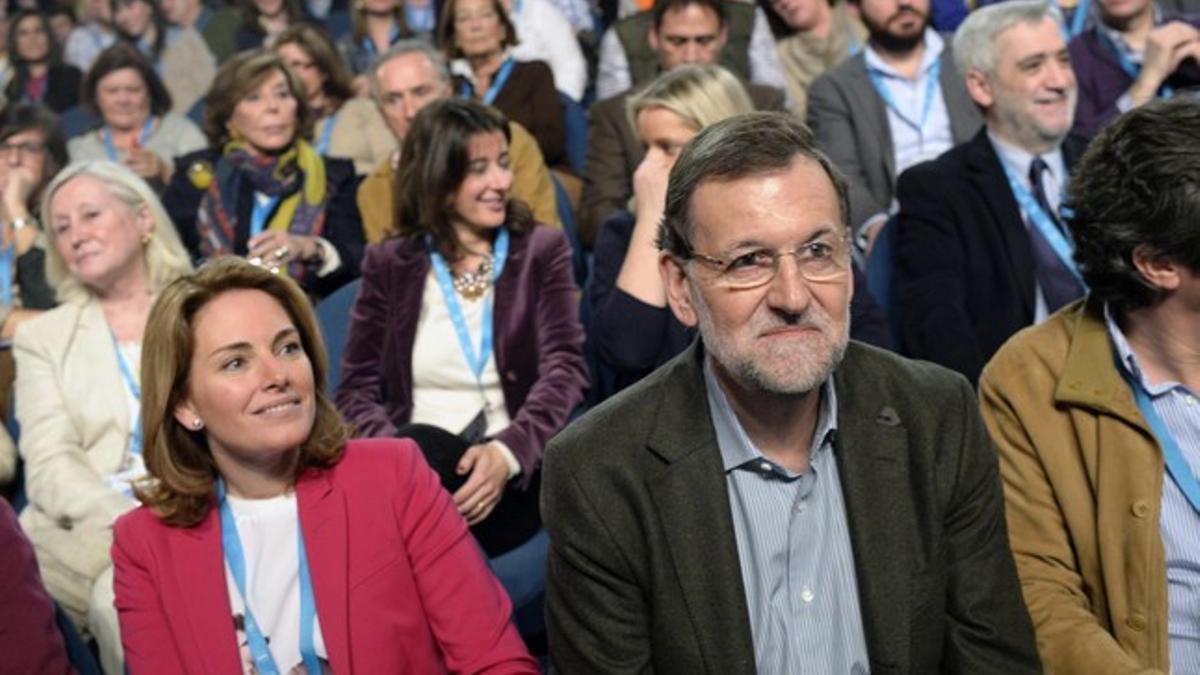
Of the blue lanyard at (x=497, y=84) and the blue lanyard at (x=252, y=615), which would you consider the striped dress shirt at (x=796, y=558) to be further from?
the blue lanyard at (x=497, y=84)

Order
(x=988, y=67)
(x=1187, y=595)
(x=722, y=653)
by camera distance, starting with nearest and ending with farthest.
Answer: (x=722, y=653) → (x=1187, y=595) → (x=988, y=67)

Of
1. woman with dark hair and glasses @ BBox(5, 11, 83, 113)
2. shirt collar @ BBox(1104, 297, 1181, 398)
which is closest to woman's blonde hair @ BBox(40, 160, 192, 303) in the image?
shirt collar @ BBox(1104, 297, 1181, 398)

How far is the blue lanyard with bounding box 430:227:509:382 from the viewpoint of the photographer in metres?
3.74

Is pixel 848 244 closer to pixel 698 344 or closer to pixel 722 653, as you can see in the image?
pixel 698 344

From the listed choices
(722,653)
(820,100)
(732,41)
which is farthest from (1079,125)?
(722,653)

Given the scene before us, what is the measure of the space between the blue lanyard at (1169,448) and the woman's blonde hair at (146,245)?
235 centimetres

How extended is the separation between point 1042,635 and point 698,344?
2.25 feet

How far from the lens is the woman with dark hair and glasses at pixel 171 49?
818 cm

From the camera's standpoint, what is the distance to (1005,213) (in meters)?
3.69

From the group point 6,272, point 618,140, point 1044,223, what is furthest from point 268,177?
point 1044,223

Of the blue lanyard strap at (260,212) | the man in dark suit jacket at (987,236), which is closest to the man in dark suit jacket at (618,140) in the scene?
the blue lanyard strap at (260,212)

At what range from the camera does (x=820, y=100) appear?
204 inches

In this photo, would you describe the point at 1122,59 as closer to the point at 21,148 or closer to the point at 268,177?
the point at 268,177

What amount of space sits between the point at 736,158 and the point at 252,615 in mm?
1085
